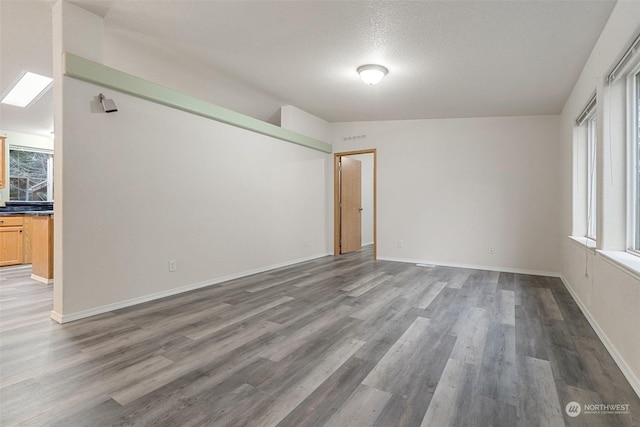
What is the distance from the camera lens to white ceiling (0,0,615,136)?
2.50m

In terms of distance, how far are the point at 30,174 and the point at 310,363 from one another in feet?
23.5

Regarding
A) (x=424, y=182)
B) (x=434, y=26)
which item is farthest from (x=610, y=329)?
(x=424, y=182)

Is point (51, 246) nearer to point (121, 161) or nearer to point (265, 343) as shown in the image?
point (121, 161)

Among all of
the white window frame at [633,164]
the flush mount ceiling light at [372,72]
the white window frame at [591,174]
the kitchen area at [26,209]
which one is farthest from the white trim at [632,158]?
the kitchen area at [26,209]

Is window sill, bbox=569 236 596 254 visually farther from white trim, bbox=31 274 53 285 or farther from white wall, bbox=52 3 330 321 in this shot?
white trim, bbox=31 274 53 285

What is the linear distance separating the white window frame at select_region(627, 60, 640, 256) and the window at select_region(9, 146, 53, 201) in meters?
8.81

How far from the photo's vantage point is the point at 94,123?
112 inches

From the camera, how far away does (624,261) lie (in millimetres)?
2072

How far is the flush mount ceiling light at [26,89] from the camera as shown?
3.96 metres

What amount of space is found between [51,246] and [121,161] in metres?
2.05

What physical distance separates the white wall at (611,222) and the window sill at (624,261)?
28mm

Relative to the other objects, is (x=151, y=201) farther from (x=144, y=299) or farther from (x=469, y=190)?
(x=469, y=190)

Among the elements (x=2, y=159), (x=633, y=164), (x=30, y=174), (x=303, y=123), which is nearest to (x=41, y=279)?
(x=2, y=159)

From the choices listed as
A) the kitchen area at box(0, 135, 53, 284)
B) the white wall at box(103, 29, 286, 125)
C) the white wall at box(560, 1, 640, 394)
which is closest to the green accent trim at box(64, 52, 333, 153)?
the white wall at box(103, 29, 286, 125)
